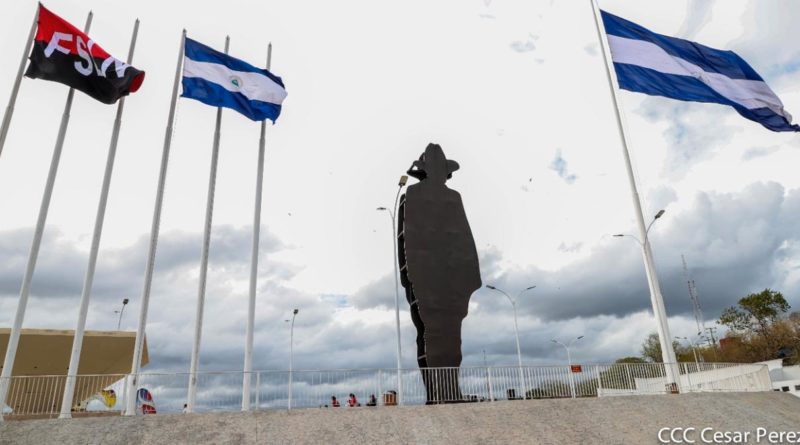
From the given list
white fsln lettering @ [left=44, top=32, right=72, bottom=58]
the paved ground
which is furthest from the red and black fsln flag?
the paved ground

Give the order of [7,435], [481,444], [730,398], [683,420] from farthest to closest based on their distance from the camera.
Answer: [730,398] → [683,420] → [481,444] → [7,435]

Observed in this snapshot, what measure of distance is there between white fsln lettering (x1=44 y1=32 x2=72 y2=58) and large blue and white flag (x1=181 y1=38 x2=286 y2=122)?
9.86 ft

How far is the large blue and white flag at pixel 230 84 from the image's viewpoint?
16109 mm

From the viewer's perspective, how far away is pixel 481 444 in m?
12.8

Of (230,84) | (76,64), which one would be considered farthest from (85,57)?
(230,84)

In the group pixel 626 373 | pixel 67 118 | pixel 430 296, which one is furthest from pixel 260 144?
pixel 626 373

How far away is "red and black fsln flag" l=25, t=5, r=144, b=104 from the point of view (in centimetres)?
1457

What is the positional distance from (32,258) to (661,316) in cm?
1944

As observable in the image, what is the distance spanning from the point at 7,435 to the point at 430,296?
1125 cm

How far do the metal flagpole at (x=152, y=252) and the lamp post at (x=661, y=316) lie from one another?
15588 mm

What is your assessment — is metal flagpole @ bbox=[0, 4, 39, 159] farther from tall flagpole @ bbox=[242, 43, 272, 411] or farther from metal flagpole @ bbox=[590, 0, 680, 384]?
metal flagpole @ bbox=[590, 0, 680, 384]

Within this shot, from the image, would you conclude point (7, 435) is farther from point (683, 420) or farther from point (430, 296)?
point (683, 420)

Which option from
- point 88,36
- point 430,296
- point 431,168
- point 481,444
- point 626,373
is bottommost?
point 481,444

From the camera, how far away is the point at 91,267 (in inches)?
577
